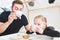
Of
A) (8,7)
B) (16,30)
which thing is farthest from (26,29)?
(8,7)

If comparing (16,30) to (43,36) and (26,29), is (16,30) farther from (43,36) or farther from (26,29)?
(43,36)

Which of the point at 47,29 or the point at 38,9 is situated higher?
the point at 38,9

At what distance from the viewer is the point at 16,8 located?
3.31ft

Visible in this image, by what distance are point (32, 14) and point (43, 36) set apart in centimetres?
17

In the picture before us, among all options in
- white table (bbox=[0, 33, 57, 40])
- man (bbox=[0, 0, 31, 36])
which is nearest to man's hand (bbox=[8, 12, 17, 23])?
man (bbox=[0, 0, 31, 36])

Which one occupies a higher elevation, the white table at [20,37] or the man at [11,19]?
the man at [11,19]

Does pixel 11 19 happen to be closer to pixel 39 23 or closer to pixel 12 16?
pixel 12 16

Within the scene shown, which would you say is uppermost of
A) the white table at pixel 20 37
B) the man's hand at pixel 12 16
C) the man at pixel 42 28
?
the man's hand at pixel 12 16

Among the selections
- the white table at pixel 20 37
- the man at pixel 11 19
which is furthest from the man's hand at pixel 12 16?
the white table at pixel 20 37

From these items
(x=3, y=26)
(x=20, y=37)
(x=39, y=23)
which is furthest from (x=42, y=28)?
(x=3, y=26)

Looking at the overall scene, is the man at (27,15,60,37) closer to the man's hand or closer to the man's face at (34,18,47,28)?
the man's face at (34,18,47,28)

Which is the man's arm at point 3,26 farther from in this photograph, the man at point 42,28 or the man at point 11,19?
the man at point 42,28

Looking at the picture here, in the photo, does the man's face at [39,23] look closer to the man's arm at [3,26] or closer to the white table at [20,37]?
the white table at [20,37]

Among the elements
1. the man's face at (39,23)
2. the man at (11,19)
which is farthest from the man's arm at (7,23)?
the man's face at (39,23)
